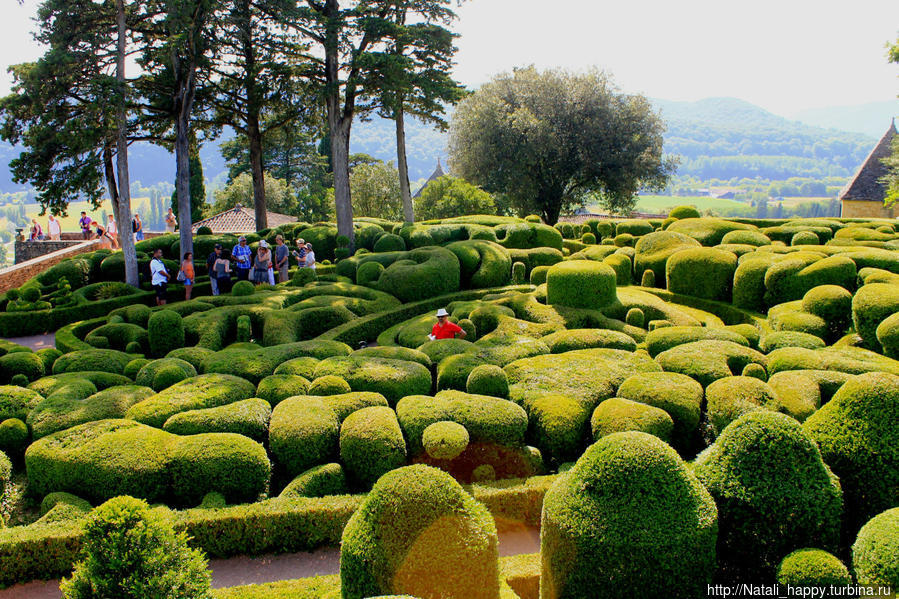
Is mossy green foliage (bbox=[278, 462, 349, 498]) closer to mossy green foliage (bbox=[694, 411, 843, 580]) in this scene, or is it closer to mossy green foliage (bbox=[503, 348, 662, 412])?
mossy green foliage (bbox=[503, 348, 662, 412])

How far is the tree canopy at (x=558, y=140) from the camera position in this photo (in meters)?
30.8

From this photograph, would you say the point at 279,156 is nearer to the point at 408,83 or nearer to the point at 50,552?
the point at 408,83

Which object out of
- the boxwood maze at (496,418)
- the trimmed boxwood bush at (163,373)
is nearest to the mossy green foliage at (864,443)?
the boxwood maze at (496,418)

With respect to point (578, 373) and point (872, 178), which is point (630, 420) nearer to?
point (578, 373)

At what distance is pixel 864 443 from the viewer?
17.6 feet

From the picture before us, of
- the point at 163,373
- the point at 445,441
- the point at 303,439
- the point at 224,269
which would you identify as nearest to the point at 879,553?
the point at 445,441

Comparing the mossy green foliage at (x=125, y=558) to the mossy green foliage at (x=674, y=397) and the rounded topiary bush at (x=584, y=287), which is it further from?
the rounded topiary bush at (x=584, y=287)

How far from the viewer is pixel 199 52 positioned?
63.0ft

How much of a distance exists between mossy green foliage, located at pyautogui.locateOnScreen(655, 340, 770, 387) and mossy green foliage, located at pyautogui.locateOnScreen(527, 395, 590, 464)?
2084 millimetres

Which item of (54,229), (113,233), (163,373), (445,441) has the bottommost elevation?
(445,441)

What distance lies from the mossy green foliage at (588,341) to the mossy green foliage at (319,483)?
5177mm

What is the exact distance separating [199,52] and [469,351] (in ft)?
48.8

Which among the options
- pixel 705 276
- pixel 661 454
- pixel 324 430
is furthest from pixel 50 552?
pixel 705 276

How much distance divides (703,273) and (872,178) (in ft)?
88.3
